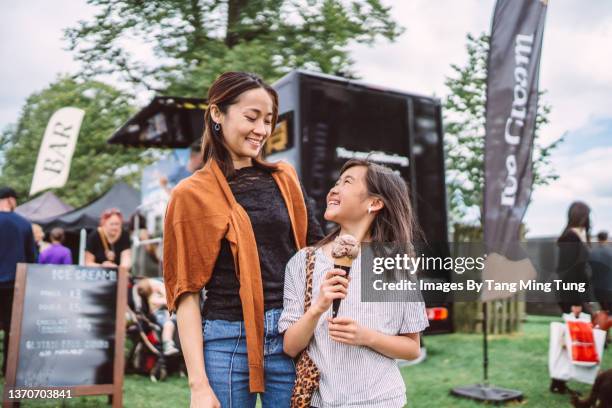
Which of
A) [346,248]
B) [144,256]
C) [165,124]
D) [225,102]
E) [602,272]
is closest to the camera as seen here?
[346,248]

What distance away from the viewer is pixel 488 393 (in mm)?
5562

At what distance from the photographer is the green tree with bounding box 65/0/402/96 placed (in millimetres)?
10500

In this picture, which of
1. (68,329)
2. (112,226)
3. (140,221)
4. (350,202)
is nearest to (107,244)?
(112,226)

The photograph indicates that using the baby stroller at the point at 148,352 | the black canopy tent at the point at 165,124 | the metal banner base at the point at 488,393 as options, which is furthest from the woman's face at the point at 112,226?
the metal banner base at the point at 488,393

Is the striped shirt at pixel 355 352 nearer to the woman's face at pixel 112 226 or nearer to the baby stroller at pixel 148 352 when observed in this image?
the baby stroller at pixel 148 352

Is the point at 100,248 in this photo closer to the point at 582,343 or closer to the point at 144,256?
the point at 144,256

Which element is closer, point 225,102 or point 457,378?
point 225,102

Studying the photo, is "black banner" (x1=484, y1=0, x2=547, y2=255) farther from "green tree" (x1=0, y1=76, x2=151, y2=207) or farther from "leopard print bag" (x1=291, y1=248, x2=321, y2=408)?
"green tree" (x1=0, y1=76, x2=151, y2=207)

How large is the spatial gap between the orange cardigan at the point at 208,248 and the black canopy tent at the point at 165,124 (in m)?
6.84

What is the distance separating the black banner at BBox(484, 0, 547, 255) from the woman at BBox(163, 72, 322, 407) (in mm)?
3400

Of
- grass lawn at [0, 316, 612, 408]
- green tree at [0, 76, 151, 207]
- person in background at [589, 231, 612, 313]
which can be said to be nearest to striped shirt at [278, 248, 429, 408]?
person in background at [589, 231, 612, 313]

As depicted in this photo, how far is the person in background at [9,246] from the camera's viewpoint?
6.53 meters

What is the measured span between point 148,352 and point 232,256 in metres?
5.26

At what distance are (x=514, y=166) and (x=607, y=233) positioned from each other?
4.18 m
